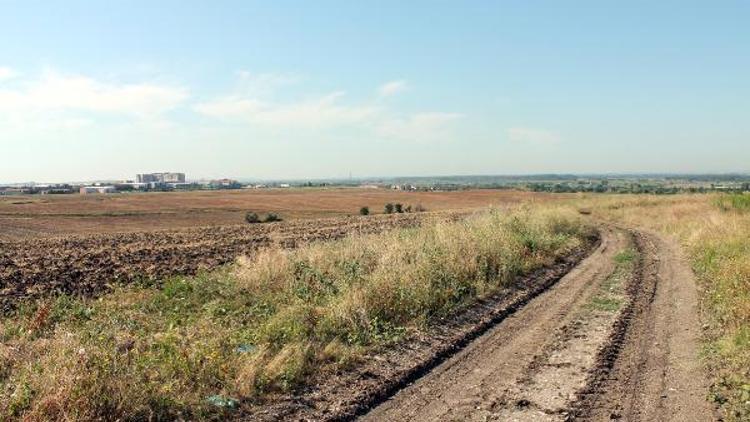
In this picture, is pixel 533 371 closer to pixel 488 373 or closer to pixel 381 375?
pixel 488 373

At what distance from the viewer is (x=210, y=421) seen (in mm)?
6199

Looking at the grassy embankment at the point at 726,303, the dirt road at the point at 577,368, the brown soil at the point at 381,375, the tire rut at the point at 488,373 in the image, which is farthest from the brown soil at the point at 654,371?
the brown soil at the point at 381,375

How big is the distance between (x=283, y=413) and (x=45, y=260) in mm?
20695

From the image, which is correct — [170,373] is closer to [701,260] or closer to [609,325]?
[609,325]

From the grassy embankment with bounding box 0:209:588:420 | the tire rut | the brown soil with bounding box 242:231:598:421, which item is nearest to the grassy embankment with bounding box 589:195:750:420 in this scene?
the tire rut

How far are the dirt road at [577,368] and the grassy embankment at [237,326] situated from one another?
4.59 feet

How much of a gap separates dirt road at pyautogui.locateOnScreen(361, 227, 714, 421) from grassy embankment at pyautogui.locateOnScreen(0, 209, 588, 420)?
1399 mm

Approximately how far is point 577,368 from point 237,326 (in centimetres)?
535

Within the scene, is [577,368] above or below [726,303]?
below

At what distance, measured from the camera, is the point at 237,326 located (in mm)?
9602

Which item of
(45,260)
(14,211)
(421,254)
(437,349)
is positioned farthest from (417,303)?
(14,211)

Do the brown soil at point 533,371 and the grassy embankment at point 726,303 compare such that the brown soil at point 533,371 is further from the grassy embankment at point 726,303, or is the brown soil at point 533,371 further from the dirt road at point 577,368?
the grassy embankment at point 726,303

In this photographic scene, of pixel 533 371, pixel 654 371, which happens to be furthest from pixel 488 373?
pixel 654 371

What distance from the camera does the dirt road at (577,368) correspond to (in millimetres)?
6398
